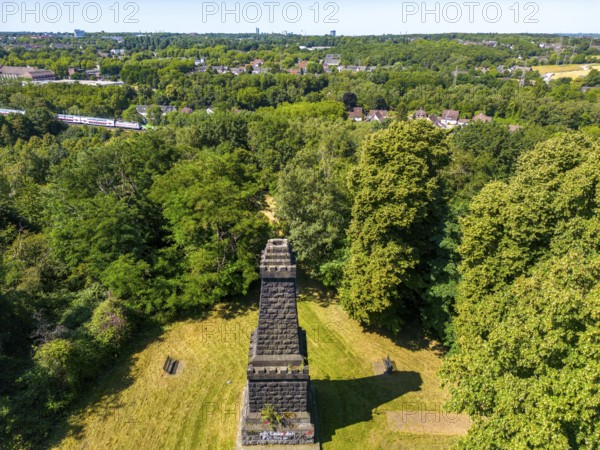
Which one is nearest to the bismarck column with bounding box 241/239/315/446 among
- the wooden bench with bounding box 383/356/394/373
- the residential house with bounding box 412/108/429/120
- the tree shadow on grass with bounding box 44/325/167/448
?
the wooden bench with bounding box 383/356/394/373

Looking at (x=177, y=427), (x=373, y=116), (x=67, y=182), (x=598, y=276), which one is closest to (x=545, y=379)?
(x=598, y=276)

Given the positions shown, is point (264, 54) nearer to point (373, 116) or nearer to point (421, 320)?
point (373, 116)

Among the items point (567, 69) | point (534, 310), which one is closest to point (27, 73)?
point (534, 310)

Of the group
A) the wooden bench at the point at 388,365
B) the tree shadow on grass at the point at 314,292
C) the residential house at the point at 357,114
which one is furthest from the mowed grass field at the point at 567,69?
the wooden bench at the point at 388,365

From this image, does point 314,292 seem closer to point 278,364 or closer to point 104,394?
point 278,364

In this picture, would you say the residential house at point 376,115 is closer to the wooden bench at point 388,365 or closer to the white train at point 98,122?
the white train at point 98,122

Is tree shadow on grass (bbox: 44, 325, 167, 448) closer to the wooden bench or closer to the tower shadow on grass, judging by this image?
the tower shadow on grass
